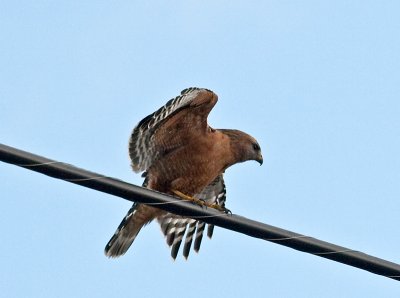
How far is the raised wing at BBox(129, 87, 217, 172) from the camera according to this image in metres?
9.80

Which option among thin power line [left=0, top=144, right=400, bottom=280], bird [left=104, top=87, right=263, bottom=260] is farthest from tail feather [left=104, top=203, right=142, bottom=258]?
thin power line [left=0, top=144, right=400, bottom=280]

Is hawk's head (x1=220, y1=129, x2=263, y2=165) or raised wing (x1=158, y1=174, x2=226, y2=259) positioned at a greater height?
hawk's head (x1=220, y1=129, x2=263, y2=165)

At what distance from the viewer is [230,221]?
6.90 m

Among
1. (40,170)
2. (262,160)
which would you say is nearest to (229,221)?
(40,170)

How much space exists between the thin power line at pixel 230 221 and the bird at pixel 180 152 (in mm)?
2834

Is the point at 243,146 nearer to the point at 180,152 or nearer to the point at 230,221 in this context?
the point at 180,152

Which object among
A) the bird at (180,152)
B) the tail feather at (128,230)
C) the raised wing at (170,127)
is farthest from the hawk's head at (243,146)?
the tail feather at (128,230)

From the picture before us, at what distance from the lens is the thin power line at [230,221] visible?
247 inches

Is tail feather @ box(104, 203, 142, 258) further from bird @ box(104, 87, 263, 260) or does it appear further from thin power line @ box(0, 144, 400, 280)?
thin power line @ box(0, 144, 400, 280)

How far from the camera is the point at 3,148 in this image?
5.88 m

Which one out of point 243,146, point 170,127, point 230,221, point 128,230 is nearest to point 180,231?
point 128,230

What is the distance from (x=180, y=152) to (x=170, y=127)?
0.37 metres

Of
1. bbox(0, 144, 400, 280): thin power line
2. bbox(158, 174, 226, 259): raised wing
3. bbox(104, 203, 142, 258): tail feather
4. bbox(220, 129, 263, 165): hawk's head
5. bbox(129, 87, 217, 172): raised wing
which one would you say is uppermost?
bbox(220, 129, 263, 165): hawk's head

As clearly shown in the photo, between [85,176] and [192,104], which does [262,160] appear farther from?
[85,176]
